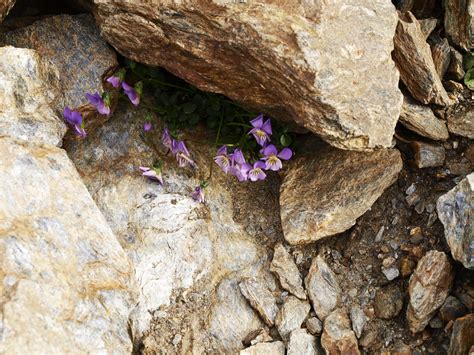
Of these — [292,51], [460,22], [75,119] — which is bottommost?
[75,119]

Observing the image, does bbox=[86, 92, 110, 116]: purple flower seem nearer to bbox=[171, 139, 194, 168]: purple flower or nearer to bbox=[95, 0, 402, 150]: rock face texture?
bbox=[95, 0, 402, 150]: rock face texture

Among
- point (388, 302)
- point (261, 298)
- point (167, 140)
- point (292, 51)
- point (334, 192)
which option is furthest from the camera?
point (167, 140)

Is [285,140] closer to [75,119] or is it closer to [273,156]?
[273,156]

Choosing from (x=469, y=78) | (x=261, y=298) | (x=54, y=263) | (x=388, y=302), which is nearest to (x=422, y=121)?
(x=469, y=78)

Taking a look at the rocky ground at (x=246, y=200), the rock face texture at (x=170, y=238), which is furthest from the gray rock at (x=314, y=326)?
the rock face texture at (x=170, y=238)

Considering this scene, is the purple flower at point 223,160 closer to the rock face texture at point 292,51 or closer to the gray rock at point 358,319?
the rock face texture at point 292,51

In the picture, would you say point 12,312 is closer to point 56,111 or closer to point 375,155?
point 56,111

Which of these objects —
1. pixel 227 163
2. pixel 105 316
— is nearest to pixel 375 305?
pixel 227 163
